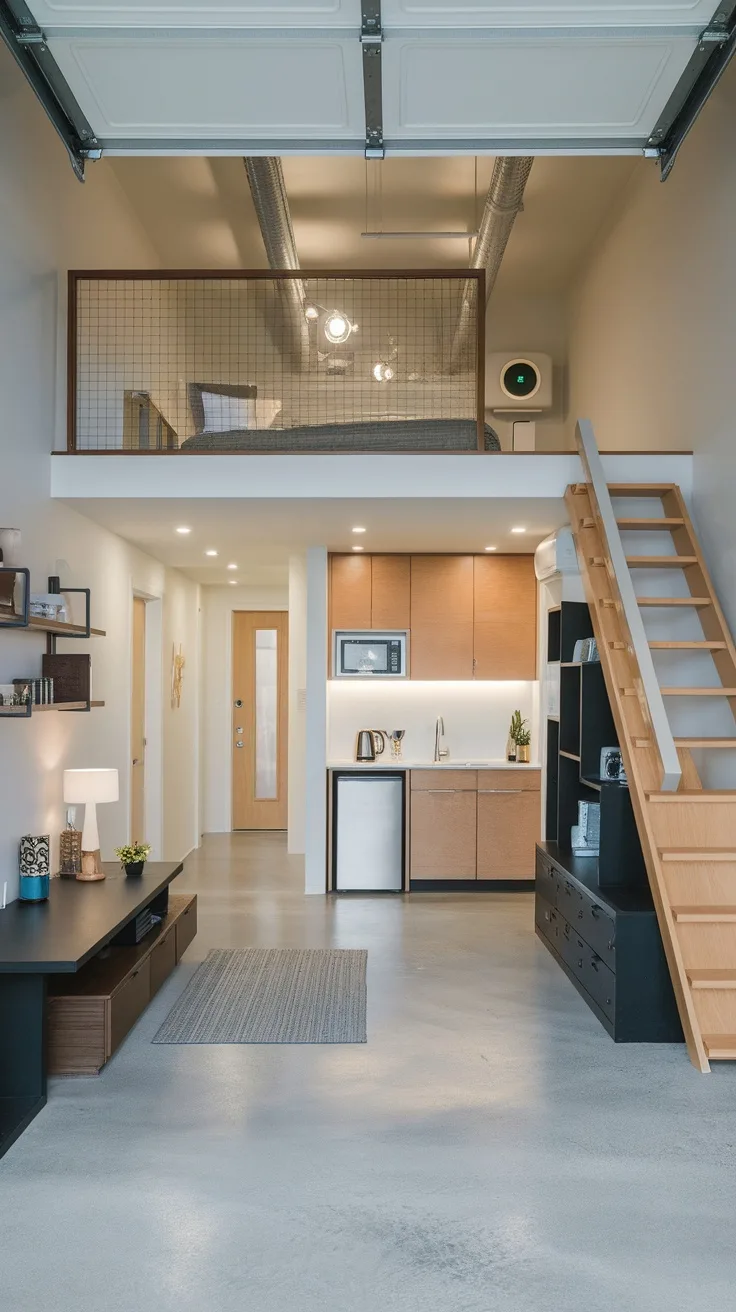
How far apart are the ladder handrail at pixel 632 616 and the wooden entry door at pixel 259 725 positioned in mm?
5607

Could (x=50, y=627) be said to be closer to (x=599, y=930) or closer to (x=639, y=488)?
(x=599, y=930)

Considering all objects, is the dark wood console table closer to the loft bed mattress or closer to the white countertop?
the loft bed mattress

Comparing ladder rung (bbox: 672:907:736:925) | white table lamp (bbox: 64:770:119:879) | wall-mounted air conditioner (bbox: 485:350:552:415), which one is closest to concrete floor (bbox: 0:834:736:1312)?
ladder rung (bbox: 672:907:736:925)

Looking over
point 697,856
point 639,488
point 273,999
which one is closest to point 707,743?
point 697,856

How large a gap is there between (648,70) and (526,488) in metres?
2.37

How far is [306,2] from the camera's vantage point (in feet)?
10.3

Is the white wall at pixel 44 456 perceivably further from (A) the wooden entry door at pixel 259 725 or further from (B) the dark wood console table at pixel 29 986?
(A) the wooden entry door at pixel 259 725

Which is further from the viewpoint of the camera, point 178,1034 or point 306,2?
point 178,1034

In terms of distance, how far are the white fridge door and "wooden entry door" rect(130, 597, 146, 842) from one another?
1555mm

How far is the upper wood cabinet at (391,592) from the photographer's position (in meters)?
7.82

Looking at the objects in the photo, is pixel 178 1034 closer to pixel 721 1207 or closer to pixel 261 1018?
pixel 261 1018

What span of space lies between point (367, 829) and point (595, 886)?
2.86 metres

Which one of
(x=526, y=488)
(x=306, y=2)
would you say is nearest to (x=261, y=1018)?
(x=526, y=488)

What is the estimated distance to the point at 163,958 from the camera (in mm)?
5012
